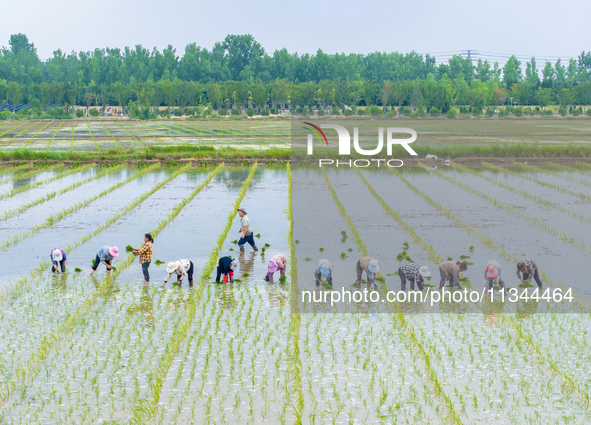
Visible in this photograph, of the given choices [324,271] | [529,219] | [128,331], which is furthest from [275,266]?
[529,219]

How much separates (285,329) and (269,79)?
135 meters

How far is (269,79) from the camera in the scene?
458ft

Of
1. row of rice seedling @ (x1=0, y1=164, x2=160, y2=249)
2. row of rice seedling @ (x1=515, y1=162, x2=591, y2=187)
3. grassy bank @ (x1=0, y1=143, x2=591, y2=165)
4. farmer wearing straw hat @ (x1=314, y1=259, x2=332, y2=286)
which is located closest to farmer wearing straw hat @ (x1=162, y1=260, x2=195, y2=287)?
farmer wearing straw hat @ (x1=314, y1=259, x2=332, y2=286)

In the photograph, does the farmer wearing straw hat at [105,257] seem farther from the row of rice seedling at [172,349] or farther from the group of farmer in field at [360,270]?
the row of rice seedling at [172,349]

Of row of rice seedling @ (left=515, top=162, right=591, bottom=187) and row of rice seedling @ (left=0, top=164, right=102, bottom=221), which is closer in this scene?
row of rice seedling @ (left=0, top=164, right=102, bottom=221)

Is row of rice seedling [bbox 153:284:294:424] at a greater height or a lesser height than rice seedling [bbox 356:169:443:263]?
lesser

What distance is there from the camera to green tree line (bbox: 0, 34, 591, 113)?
89.6 m

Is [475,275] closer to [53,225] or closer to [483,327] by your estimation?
[483,327]

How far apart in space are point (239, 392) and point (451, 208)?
38.2 ft

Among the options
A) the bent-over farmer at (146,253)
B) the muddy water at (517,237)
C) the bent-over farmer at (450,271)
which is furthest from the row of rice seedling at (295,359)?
the muddy water at (517,237)

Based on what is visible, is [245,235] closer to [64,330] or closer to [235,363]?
[64,330]

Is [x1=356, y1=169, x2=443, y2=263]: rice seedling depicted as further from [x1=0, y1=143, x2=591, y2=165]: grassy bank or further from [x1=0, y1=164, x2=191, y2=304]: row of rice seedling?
[x1=0, y1=143, x2=591, y2=165]: grassy bank

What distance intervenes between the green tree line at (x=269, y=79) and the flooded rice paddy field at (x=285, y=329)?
67.1 metres

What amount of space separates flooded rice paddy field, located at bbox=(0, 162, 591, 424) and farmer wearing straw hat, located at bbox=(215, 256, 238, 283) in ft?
0.87
